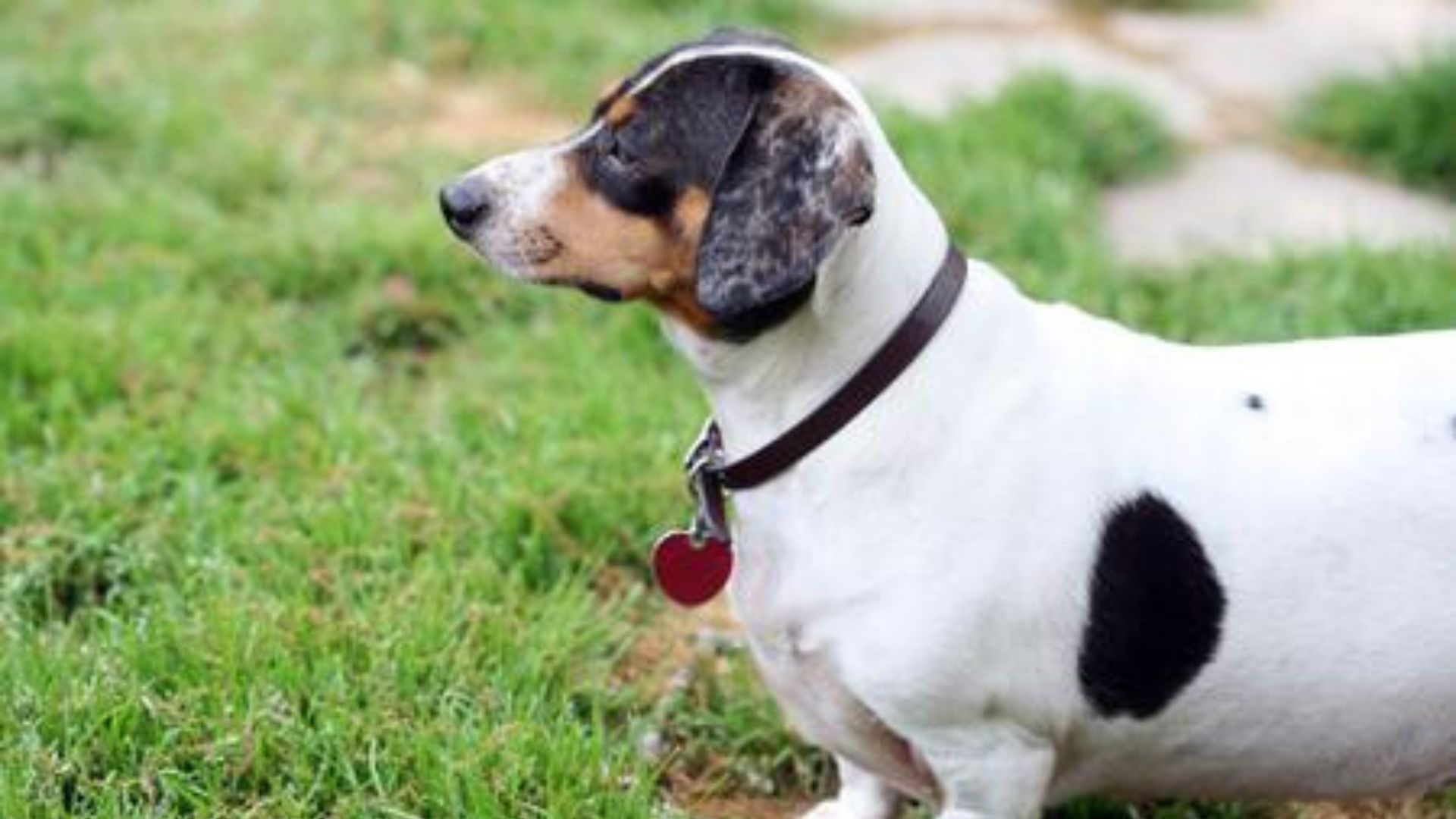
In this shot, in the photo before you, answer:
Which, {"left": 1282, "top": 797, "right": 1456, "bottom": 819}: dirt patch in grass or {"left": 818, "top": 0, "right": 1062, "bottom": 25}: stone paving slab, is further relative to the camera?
{"left": 818, "top": 0, "right": 1062, "bottom": 25}: stone paving slab

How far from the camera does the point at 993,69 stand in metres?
5.36

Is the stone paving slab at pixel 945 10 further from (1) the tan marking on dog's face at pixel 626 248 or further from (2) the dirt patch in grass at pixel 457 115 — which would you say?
(1) the tan marking on dog's face at pixel 626 248

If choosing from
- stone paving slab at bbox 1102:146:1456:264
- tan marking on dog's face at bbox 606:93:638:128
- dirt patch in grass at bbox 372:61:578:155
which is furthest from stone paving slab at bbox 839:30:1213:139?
tan marking on dog's face at bbox 606:93:638:128

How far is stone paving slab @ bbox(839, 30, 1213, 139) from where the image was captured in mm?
5117

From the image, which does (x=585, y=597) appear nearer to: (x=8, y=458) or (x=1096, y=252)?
(x=8, y=458)

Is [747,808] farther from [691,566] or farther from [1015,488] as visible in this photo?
[1015,488]

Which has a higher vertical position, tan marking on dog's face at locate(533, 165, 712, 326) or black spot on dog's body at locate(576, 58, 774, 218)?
black spot on dog's body at locate(576, 58, 774, 218)

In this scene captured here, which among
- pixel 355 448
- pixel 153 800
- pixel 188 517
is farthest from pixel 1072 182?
pixel 153 800

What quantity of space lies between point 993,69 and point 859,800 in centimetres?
300

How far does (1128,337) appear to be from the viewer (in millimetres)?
2514

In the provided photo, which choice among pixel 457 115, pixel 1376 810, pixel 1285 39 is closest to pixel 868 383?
pixel 1376 810

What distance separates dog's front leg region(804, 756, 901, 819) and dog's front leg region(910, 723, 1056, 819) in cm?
27

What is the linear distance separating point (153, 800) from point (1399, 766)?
1512 mm

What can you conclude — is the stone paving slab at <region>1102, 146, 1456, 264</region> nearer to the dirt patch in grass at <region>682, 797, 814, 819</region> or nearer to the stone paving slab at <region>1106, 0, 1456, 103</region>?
the stone paving slab at <region>1106, 0, 1456, 103</region>
